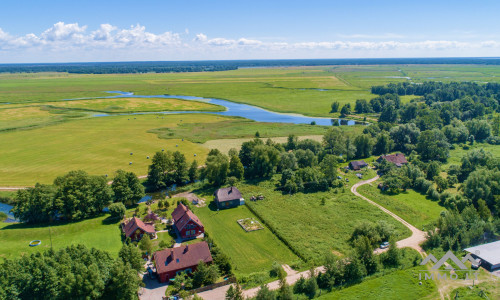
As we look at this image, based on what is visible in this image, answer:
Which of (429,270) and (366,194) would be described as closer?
(429,270)

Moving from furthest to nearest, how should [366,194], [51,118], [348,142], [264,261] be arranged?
[51,118], [348,142], [366,194], [264,261]

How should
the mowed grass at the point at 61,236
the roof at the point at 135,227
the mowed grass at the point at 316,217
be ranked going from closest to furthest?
the mowed grass at the point at 61,236 → the mowed grass at the point at 316,217 → the roof at the point at 135,227

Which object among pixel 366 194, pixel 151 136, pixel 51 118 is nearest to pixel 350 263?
pixel 366 194

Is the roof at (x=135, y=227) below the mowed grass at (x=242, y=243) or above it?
above

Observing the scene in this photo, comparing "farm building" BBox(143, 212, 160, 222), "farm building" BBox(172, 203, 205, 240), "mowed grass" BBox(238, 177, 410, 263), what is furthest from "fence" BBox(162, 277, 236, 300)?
"farm building" BBox(143, 212, 160, 222)

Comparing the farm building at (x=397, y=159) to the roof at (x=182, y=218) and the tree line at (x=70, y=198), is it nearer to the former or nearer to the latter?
the roof at (x=182, y=218)

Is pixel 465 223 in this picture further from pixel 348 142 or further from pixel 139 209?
pixel 139 209

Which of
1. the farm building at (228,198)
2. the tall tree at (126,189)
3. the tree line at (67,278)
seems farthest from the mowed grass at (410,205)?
the tall tree at (126,189)
